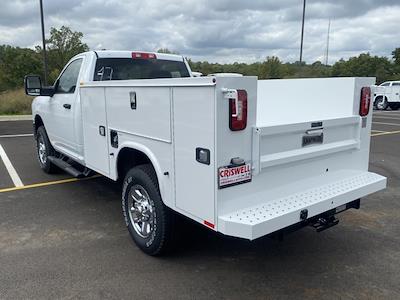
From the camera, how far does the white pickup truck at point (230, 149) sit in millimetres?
2811

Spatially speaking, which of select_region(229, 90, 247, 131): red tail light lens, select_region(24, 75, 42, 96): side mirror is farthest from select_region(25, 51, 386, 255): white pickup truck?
select_region(24, 75, 42, 96): side mirror

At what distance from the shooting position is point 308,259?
380 centimetres

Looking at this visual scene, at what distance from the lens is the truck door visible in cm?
532

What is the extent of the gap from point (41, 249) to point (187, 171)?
1984mm

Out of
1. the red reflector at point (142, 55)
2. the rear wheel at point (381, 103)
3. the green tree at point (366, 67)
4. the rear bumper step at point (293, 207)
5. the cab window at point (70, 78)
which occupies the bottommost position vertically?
the rear wheel at point (381, 103)

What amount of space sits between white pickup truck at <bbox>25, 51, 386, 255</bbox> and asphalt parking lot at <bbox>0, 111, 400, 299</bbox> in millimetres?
353

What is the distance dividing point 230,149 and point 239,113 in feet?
0.86

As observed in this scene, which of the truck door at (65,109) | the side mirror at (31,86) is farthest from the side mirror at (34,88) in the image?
the truck door at (65,109)

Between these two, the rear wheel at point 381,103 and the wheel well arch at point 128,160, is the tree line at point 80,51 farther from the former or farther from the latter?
the wheel well arch at point 128,160

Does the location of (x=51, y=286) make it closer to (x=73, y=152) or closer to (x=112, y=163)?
(x=112, y=163)

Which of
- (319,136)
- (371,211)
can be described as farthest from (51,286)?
(371,211)

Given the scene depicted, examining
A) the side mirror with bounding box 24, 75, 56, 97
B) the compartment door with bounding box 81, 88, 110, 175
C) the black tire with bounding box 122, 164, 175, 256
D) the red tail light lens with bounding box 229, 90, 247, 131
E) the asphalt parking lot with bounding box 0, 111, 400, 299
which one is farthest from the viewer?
the side mirror with bounding box 24, 75, 56, 97

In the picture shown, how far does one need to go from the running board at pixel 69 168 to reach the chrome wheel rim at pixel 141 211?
4.77ft

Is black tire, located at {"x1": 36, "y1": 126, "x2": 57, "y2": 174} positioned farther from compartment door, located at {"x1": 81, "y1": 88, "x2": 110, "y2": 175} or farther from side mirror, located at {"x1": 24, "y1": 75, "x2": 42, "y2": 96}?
compartment door, located at {"x1": 81, "y1": 88, "x2": 110, "y2": 175}
